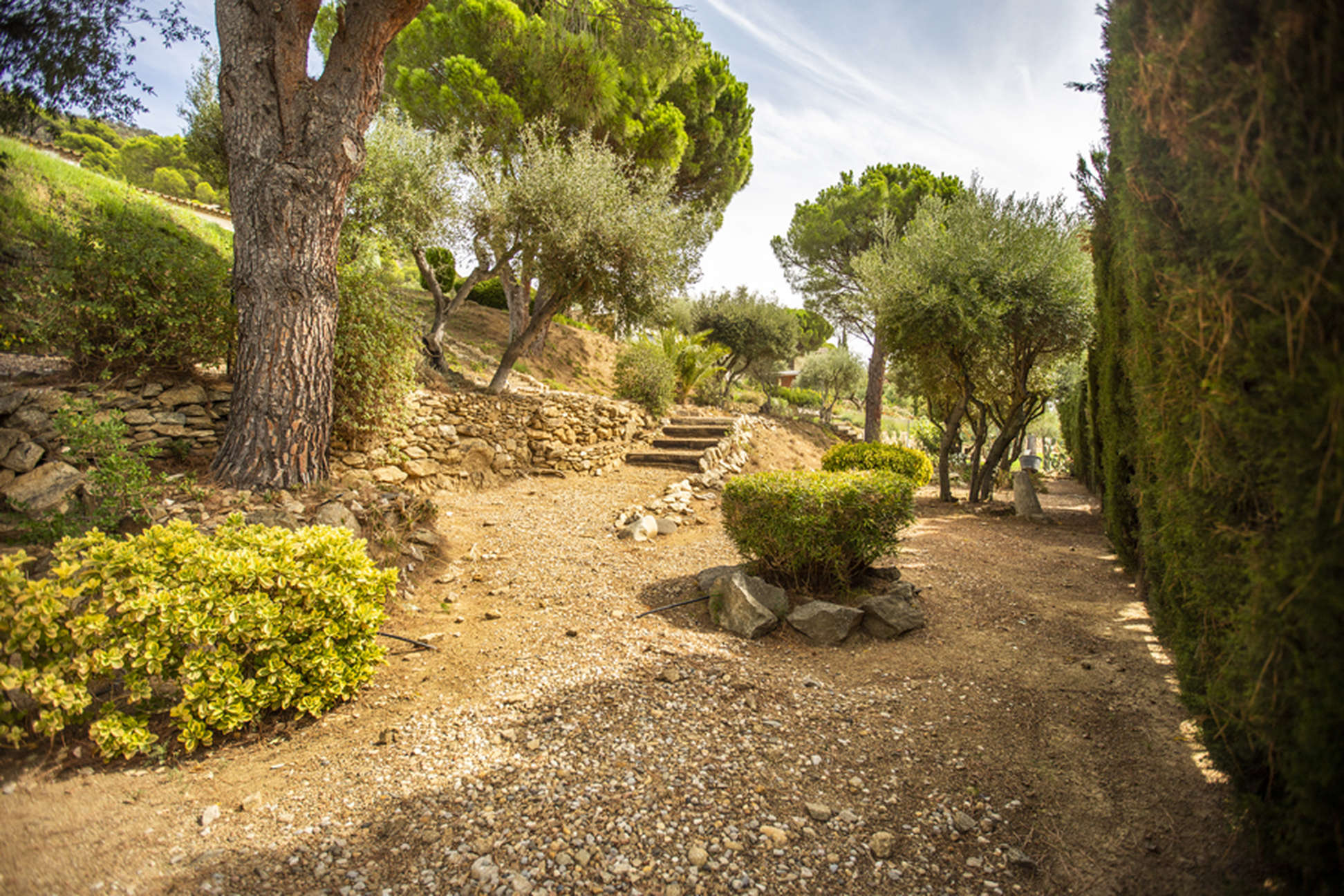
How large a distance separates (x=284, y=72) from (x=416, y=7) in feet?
4.40

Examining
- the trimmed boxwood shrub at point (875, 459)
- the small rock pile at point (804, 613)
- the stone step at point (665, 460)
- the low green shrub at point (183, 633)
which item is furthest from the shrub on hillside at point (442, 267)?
the small rock pile at point (804, 613)

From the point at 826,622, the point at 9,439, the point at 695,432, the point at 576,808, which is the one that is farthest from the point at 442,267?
the point at 576,808

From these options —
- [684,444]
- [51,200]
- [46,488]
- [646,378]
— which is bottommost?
[46,488]

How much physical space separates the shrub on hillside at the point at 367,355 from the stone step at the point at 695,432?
5.17 meters

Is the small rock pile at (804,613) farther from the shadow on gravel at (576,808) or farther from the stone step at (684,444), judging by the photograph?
the stone step at (684,444)

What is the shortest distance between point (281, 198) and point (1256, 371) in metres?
6.31

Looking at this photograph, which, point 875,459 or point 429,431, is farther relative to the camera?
point 875,459

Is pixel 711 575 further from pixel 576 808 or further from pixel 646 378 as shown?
pixel 646 378

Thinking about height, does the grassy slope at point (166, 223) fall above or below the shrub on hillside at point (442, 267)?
below

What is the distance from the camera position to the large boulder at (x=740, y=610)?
3.69 metres

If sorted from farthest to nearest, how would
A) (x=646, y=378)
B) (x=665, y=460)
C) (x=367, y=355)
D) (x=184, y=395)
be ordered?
(x=646, y=378)
(x=665, y=460)
(x=367, y=355)
(x=184, y=395)

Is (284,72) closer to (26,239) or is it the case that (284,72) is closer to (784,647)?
(26,239)

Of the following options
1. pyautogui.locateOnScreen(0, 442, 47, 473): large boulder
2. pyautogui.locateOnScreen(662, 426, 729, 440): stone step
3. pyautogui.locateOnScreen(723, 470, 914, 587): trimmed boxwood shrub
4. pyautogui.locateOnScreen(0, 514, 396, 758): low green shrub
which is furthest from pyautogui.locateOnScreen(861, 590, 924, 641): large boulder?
pyautogui.locateOnScreen(662, 426, 729, 440): stone step

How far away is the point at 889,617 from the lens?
12.1ft
